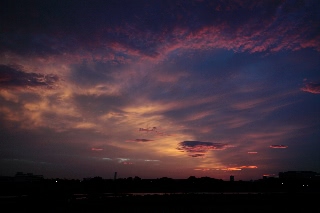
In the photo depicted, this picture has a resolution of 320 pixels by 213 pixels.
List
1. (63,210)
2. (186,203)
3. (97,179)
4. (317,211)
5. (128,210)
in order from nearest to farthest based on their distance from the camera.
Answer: (63,210), (128,210), (317,211), (186,203), (97,179)

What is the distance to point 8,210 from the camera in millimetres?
35562

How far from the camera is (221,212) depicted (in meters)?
43.3

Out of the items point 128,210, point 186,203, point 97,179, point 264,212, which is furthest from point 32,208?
point 97,179

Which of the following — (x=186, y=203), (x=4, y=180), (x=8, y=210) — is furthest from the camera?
(x=4, y=180)

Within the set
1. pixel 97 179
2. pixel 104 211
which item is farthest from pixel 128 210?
pixel 97 179

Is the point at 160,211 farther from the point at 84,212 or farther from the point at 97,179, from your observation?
the point at 97,179

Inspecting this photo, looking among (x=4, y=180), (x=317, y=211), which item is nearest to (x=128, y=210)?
(x=317, y=211)

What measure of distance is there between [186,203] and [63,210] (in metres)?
26.7

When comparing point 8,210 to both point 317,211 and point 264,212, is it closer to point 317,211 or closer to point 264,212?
point 264,212

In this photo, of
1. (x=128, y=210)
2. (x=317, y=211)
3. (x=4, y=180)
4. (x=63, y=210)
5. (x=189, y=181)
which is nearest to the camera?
(x=63, y=210)

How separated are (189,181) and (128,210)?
164 metres

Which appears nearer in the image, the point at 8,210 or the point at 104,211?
the point at 8,210

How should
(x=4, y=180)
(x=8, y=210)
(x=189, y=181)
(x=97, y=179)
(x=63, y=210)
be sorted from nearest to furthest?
(x=8, y=210) → (x=63, y=210) → (x=4, y=180) → (x=97, y=179) → (x=189, y=181)

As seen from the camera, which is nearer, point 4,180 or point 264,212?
point 264,212
